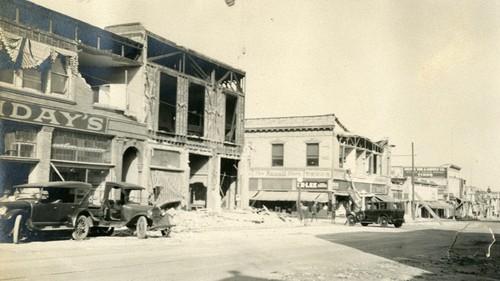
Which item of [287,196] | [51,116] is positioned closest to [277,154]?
[287,196]

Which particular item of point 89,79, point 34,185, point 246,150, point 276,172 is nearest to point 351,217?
point 246,150

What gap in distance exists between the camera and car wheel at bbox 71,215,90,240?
16.7 m

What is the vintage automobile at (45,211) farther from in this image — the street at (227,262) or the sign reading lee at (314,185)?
the sign reading lee at (314,185)

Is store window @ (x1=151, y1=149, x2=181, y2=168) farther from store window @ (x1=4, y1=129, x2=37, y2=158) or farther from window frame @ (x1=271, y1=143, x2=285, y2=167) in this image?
window frame @ (x1=271, y1=143, x2=285, y2=167)

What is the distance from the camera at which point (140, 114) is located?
29.9 meters

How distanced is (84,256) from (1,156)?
10.5 meters

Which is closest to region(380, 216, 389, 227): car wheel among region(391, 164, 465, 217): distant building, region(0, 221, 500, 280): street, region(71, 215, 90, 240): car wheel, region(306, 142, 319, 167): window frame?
region(306, 142, 319, 167): window frame

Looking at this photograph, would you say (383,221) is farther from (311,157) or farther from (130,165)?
(130,165)

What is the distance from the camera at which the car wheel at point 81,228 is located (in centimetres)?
1672

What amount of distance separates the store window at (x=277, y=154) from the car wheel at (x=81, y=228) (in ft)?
122

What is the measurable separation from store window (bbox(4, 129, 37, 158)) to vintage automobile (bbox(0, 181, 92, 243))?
Answer: 17.5 ft

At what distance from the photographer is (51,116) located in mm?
22656

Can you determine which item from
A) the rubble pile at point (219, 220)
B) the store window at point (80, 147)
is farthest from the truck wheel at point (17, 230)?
the rubble pile at point (219, 220)

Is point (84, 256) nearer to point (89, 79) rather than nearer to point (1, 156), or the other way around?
point (1, 156)
